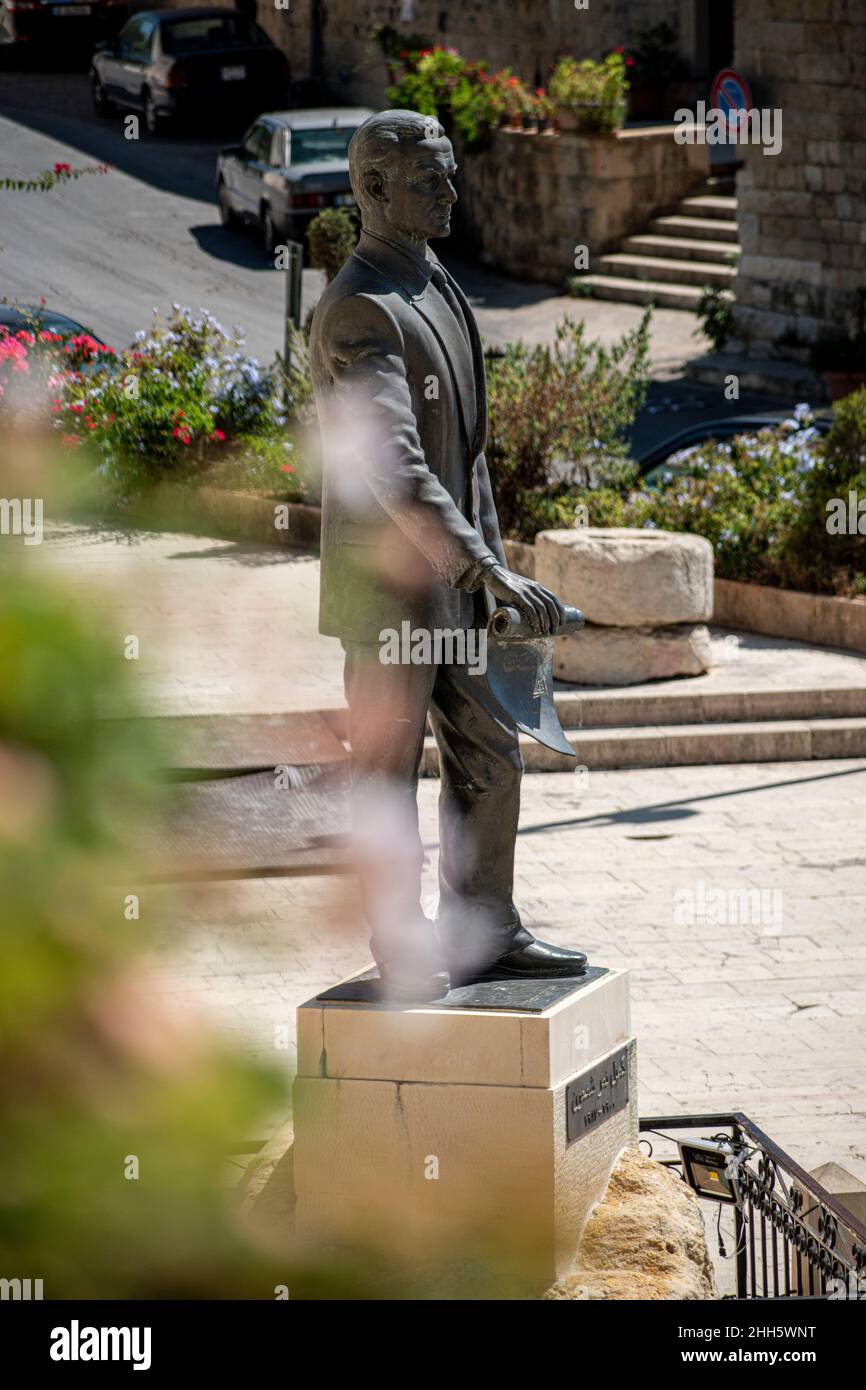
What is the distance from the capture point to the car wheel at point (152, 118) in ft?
96.9

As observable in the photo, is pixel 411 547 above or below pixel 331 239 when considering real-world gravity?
below

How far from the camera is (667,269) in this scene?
85.0 ft

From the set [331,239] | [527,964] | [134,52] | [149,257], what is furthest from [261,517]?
[134,52]

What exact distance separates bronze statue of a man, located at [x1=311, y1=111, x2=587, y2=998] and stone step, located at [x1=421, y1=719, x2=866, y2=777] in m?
6.29

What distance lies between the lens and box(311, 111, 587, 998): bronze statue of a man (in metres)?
5.15

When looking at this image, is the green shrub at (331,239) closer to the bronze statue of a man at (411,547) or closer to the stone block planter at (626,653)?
the stone block planter at (626,653)

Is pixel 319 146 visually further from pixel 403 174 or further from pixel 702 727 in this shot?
Result: pixel 403 174

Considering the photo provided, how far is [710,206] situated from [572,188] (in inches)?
69.2

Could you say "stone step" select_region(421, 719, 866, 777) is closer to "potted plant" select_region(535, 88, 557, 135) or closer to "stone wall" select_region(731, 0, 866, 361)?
"stone wall" select_region(731, 0, 866, 361)

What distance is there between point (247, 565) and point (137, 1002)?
14.3m

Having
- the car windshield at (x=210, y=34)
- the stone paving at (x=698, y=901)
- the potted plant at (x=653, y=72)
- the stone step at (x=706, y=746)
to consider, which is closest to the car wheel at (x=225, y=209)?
the car windshield at (x=210, y=34)

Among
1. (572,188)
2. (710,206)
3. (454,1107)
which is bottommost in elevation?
(454,1107)

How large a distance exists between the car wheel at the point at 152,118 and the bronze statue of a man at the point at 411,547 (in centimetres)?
2515
